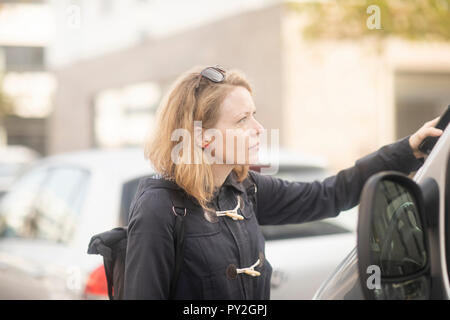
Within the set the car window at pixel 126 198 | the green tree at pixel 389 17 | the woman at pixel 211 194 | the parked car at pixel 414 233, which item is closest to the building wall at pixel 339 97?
the green tree at pixel 389 17

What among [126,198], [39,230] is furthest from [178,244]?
[39,230]

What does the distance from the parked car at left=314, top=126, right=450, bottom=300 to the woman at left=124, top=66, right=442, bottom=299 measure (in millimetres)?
359

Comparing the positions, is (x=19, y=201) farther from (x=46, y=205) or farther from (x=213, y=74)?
(x=213, y=74)

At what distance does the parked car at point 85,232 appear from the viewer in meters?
3.07

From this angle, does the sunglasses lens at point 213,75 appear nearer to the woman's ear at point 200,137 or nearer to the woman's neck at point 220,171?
the woman's ear at point 200,137

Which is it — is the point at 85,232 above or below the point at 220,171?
below

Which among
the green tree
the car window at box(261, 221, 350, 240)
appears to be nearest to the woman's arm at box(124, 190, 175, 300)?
the car window at box(261, 221, 350, 240)

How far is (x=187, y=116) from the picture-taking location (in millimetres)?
2020

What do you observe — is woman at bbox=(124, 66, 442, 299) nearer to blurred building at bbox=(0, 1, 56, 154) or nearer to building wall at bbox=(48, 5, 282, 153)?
building wall at bbox=(48, 5, 282, 153)

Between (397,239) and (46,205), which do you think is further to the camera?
(46,205)

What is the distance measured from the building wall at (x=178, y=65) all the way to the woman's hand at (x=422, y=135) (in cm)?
1039

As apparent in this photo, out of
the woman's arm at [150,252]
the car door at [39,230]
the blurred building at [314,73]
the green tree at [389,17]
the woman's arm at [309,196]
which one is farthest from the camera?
the blurred building at [314,73]

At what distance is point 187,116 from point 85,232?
1.47 metres

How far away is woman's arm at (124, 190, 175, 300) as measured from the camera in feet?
5.88
